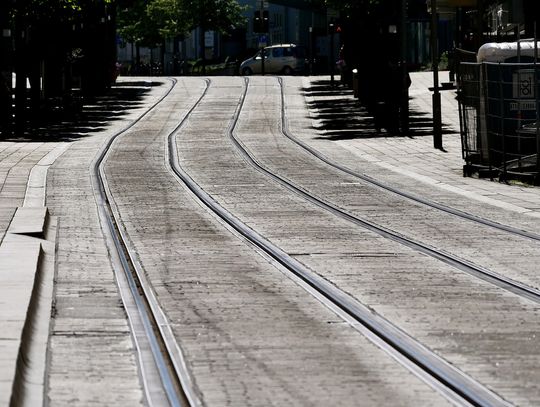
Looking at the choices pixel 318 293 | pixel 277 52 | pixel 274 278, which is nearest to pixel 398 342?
pixel 318 293

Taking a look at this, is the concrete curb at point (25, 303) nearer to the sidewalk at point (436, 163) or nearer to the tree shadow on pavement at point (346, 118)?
the sidewalk at point (436, 163)

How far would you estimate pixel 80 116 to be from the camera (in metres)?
50.0

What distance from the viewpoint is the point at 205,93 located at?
60312 mm

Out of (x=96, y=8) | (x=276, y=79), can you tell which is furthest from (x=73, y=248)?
(x=276, y=79)

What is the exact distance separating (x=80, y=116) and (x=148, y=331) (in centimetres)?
4077

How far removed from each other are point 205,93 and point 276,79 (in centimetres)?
1058

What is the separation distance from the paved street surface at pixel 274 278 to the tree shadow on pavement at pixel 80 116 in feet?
31.7

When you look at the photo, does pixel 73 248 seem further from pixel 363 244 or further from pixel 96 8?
pixel 96 8

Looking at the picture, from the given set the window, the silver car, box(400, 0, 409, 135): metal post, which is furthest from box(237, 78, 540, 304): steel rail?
the window

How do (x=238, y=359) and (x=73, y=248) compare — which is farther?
(x=73, y=248)

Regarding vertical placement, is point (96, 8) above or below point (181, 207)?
above

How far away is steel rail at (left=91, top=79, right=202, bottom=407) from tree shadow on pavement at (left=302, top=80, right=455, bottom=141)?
21.5 m

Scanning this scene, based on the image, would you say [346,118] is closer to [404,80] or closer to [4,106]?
[404,80]

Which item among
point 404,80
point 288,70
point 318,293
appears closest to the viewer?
point 318,293
